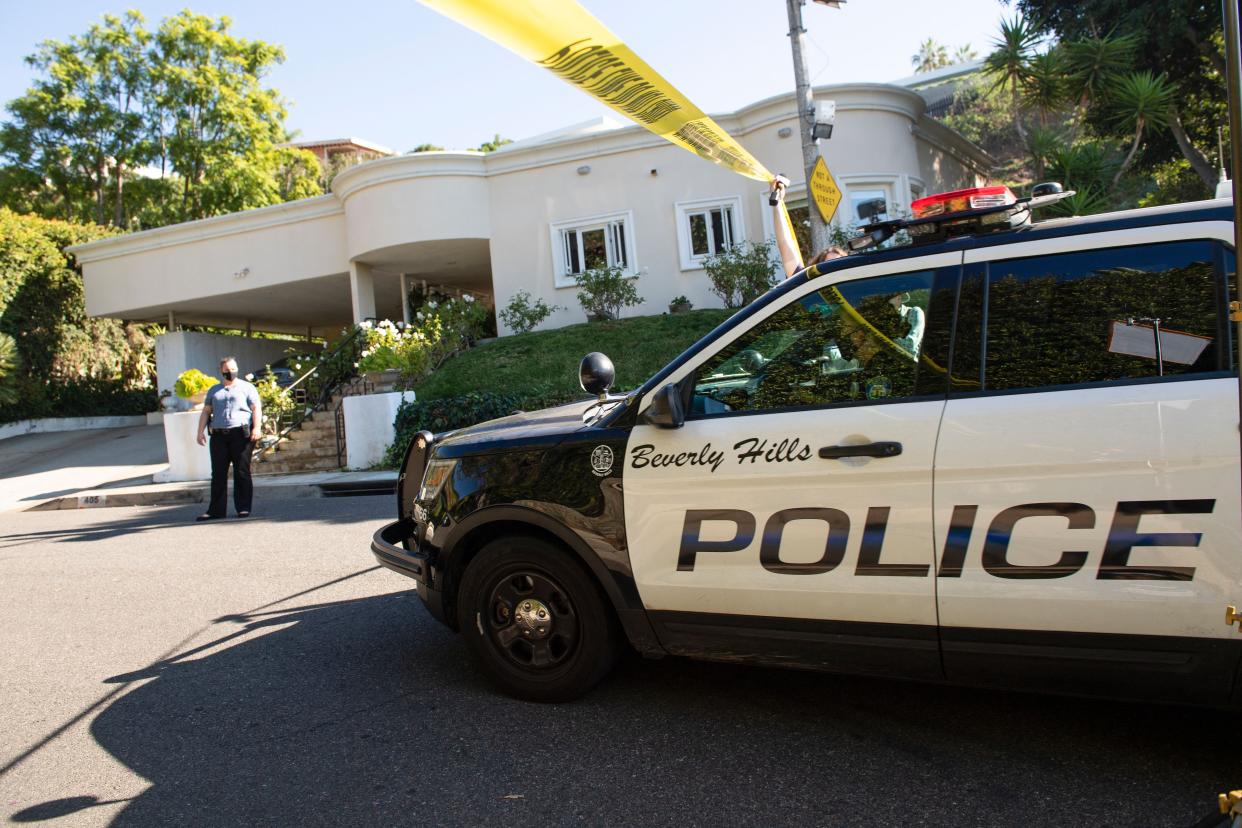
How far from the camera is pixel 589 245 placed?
19688mm

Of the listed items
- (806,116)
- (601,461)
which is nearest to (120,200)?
(806,116)

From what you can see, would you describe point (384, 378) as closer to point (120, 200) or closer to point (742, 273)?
point (742, 273)

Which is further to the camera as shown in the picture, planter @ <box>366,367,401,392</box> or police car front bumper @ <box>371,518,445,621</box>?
planter @ <box>366,367,401,392</box>

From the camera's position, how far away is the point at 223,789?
3.38 metres

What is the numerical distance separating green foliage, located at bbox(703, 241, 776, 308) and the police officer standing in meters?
9.87

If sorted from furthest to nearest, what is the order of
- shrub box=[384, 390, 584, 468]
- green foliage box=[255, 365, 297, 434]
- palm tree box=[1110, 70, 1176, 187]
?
1. palm tree box=[1110, 70, 1176, 187]
2. green foliage box=[255, 365, 297, 434]
3. shrub box=[384, 390, 584, 468]

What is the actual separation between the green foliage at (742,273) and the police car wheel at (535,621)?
46.3 ft

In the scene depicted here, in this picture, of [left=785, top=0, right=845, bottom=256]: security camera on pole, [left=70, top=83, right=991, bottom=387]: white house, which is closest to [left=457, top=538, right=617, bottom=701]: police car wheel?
[left=785, top=0, right=845, bottom=256]: security camera on pole

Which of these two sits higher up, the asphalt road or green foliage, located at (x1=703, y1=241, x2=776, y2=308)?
green foliage, located at (x1=703, y1=241, x2=776, y2=308)

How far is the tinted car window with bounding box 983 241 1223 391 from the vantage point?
278 centimetres

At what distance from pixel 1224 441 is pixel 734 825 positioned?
6.11 feet

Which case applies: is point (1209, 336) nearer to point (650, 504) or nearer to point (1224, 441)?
point (1224, 441)

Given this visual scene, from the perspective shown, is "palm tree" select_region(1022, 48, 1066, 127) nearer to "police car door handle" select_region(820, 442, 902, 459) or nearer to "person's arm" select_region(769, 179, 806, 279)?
"person's arm" select_region(769, 179, 806, 279)

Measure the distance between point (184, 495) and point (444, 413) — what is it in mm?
3909
